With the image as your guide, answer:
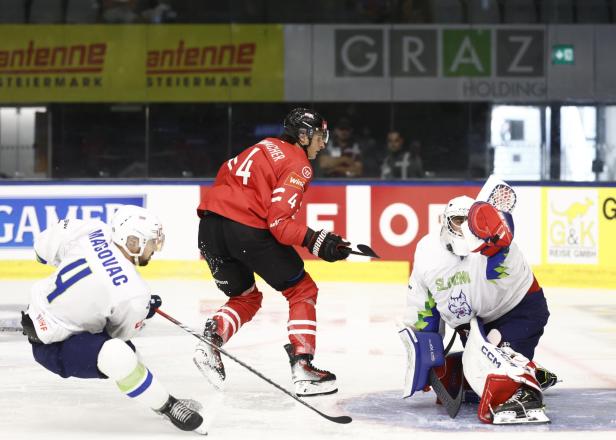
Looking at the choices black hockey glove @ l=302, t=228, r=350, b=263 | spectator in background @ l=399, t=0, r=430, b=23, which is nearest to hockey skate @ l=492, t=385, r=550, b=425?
black hockey glove @ l=302, t=228, r=350, b=263

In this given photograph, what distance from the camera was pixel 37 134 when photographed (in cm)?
1430

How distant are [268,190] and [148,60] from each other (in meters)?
9.50

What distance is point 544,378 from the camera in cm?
560

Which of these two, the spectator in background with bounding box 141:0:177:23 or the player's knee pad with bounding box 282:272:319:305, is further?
the spectator in background with bounding box 141:0:177:23

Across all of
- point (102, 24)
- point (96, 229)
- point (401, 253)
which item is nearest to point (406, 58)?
point (102, 24)

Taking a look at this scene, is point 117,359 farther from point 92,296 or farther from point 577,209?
point 577,209

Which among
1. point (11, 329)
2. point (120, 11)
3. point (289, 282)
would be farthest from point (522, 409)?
point (120, 11)

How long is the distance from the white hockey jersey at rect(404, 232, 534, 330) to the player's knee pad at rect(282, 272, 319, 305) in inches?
21.3

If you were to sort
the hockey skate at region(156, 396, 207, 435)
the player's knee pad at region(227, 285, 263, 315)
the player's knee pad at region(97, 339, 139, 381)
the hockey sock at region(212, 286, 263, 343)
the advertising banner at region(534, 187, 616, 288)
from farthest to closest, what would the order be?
the advertising banner at region(534, 187, 616, 288)
the player's knee pad at region(227, 285, 263, 315)
the hockey sock at region(212, 286, 263, 343)
the hockey skate at region(156, 396, 207, 435)
the player's knee pad at region(97, 339, 139, 381)

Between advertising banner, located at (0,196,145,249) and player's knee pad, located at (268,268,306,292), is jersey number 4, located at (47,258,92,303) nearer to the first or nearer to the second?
player's knee pad, located at (268,268,306,292)

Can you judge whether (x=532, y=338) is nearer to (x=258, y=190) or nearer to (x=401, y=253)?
(x=258, y=190)

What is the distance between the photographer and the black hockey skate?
18.3 feet

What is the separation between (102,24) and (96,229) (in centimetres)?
1039

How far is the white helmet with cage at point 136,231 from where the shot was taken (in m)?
4.70
